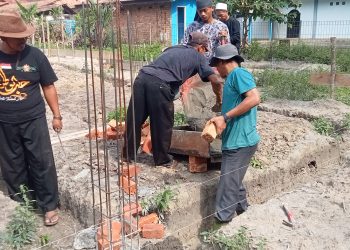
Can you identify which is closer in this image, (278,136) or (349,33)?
(278,136)

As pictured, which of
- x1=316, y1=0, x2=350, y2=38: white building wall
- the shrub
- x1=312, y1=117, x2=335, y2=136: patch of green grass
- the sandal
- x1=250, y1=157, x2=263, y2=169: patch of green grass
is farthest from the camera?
x1=316, y1=0, x2=350, y2=38: white building wall

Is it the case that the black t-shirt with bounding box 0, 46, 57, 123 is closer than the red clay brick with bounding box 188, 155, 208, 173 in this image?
Yes

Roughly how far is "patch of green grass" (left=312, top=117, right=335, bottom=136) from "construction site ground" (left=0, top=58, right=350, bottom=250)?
0.14m

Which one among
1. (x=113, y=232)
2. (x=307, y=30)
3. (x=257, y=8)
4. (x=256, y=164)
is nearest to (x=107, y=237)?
(x=113, y=232)

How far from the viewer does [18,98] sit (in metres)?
3.71

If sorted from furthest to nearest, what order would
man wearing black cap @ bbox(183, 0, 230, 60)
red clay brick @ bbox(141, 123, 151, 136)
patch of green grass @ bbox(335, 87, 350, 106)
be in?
patch of green grass @ bbox(335, 87, 350, 106) < man wearing black cap @ bbox(183, 0, 230, 60) < red clay brick @ bbox(141, 123, 151, 136)

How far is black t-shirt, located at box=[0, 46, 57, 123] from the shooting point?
3.63 metres

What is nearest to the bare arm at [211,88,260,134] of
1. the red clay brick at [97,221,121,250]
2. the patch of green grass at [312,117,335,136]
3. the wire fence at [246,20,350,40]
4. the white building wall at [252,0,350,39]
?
the red clay brick at [97,221,121,250]

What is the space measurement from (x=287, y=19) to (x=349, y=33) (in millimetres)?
7473

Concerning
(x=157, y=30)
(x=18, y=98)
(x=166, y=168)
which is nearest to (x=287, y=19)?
(x=157, y=30)

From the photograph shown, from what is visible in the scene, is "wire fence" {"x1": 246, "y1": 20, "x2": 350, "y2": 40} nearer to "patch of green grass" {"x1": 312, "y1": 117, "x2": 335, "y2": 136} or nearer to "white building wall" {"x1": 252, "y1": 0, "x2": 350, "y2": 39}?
"white building wall" {"x1": 252, "y1": 0, "x2": 350, "y2": 39}

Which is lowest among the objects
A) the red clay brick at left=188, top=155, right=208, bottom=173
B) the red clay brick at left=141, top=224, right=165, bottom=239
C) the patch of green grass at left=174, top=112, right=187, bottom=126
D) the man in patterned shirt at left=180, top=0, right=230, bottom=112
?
the red clay brick at left=141, top=224, right=165, bottom=239

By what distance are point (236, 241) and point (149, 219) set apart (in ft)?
2.85

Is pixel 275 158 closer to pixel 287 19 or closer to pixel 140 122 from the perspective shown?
pixel 140 122
